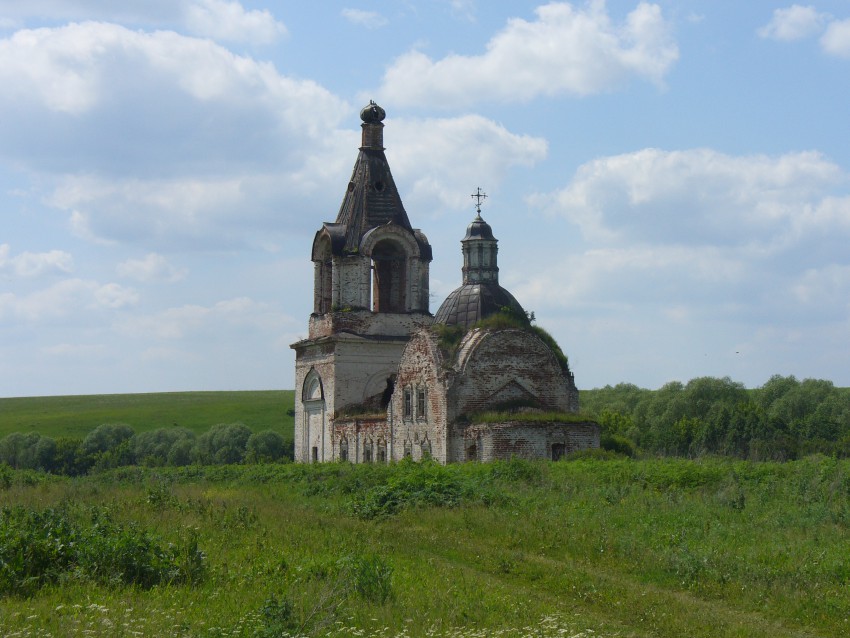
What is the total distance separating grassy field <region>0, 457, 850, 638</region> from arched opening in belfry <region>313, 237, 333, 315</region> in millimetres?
16014

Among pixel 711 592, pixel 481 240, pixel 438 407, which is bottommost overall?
pixel 711 592

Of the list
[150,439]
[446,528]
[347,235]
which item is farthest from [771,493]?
[150,439]

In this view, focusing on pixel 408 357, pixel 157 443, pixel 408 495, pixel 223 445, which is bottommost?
pixel 408 495

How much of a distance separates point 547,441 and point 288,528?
1267cm

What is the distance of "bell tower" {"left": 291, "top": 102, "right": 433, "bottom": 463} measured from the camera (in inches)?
1364

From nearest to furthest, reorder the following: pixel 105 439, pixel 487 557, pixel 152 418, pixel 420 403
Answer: pixel 487 557 → pixel 420 403 → pixel 105 439 → pixel 152 418

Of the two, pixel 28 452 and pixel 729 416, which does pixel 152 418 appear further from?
pixel 729 416

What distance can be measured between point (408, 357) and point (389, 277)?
23.4 feet

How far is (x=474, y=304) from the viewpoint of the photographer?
103ft

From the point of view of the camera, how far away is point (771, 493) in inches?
672

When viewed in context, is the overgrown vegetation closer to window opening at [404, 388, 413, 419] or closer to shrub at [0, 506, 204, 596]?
window opening at [404, 388, 413, 419]

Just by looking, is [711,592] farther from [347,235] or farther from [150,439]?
[150,439]

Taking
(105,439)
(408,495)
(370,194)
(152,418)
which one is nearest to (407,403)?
(370,194)

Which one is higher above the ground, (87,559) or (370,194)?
(370,194)
